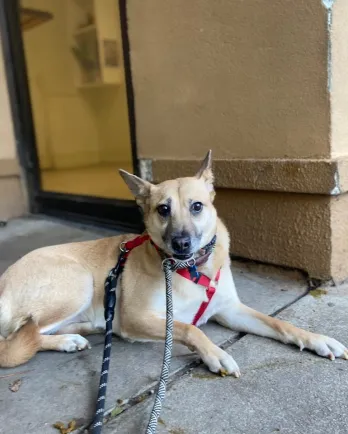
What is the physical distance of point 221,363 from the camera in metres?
1.75

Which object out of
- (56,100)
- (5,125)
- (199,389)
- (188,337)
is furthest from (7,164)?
(199,389)

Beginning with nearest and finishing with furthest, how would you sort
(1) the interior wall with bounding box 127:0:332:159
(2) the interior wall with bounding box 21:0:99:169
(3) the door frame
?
(1) the interior wall with bounding box 127:0:332:159 < (3) the door frame < (2) the interior wall with bounding box 21:0:99:169

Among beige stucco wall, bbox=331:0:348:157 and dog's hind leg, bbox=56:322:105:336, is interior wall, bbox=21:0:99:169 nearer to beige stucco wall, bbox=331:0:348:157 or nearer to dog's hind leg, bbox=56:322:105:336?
dog's hind leg, bbox=56:322:105:336

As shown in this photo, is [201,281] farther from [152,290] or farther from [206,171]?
[206,171]

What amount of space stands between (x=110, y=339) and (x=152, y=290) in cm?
33

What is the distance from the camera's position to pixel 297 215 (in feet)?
8.42

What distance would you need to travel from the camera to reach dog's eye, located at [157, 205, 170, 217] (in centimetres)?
202

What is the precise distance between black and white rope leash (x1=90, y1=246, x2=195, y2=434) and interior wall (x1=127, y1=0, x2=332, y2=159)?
1095 millimetres

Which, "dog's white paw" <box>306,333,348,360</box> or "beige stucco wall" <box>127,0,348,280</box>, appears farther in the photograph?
"beige stucco wall" <box>127,0,348,280</box>

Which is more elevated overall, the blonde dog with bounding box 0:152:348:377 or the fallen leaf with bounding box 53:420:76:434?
the blonde dog with bounding box 0:152:348:377

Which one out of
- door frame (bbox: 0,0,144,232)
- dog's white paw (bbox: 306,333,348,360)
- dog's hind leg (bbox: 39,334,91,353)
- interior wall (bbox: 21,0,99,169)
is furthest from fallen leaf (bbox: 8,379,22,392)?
interior wall (bbox: 21,0,99,169)

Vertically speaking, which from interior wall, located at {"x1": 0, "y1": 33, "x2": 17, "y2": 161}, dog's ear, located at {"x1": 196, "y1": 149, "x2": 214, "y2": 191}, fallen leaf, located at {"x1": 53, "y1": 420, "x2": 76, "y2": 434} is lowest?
fallen leaf, located at {"x1": 53, "y1": 420, "x2": 76, "y2": 434}

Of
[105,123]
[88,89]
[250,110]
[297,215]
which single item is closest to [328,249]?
[297,215]

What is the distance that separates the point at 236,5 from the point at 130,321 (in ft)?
6.55
